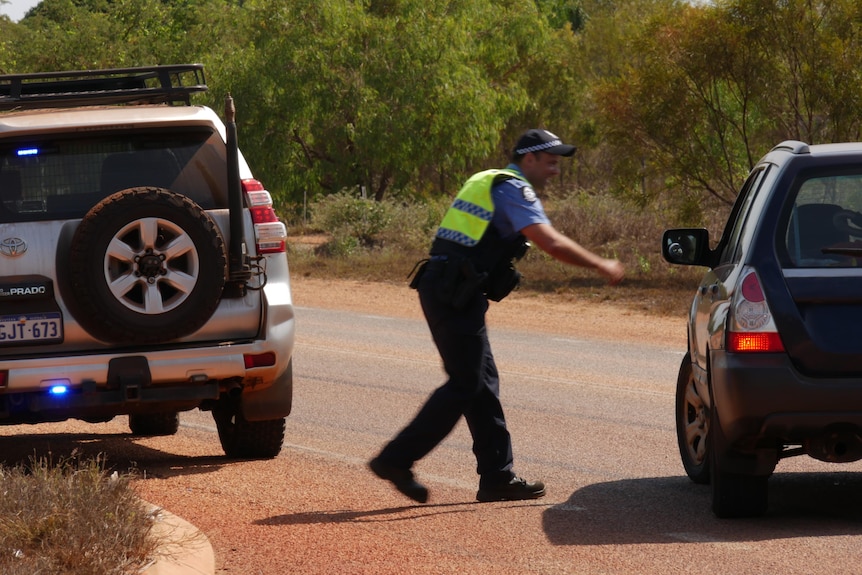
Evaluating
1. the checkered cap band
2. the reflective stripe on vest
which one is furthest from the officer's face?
the reflective stripe on vest

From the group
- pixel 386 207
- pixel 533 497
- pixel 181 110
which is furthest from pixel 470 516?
pixel 386 207

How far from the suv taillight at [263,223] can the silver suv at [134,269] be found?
0.01 m

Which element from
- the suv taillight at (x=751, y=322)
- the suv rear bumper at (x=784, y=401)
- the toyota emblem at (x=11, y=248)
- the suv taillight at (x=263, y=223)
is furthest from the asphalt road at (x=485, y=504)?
the toyota emblem at (x=11, y=248)

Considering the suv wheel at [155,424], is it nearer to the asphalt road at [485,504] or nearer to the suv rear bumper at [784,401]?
the asphalt road at [485,504]

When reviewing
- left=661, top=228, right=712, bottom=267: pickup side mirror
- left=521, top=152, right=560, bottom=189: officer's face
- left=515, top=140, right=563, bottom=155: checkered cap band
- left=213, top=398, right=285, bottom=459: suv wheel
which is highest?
left=515, top=140, right=563, bottom=155: checkered cap band

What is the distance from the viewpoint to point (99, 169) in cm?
733

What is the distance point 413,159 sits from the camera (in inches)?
1235

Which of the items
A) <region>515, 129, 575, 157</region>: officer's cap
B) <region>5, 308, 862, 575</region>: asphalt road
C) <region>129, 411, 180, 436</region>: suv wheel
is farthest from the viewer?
<region>129, 411, 180, 436</region>: suv wheel

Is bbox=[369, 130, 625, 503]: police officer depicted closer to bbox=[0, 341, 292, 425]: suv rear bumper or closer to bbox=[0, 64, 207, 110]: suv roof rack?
bbox=[0, 341, 292, 425]: suv rear bumper

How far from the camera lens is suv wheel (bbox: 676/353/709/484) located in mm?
6898

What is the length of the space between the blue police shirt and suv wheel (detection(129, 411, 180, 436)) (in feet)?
12.0

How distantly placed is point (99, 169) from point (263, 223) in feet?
2.95

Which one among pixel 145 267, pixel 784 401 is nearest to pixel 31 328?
pixel 145 267

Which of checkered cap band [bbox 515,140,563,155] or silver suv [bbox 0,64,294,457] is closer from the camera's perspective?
checkered cap band [bbox 515,140,563,155]
